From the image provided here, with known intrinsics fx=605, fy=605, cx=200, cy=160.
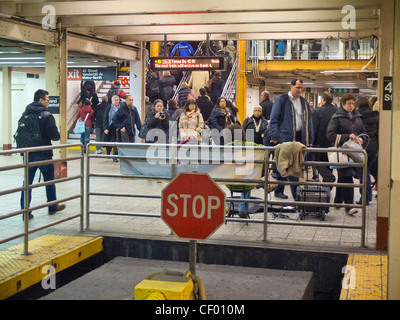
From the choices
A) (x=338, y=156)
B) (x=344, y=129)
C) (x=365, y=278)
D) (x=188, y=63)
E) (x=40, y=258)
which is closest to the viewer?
(x=365, y=278)

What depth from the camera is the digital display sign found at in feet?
45.9

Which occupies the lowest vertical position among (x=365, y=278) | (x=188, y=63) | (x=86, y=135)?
(x=365, y=278)

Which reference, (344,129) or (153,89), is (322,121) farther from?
(153,89)

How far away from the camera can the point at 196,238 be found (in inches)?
199

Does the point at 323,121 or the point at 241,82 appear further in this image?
the point at 241,82

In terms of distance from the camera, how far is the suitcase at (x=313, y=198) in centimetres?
896

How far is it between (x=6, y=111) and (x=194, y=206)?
50.4ft

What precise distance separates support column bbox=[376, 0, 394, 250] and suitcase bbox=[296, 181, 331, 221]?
1.60 meters

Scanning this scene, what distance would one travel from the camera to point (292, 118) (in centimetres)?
980

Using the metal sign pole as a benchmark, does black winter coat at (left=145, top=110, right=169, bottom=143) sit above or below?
above

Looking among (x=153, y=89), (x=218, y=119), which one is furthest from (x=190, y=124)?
(x=153, y=89)

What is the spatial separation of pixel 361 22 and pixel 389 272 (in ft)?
25.6

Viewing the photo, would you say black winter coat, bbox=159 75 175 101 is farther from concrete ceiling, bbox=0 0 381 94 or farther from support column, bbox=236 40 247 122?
concrete ceiling, bbox=0 0 381 94

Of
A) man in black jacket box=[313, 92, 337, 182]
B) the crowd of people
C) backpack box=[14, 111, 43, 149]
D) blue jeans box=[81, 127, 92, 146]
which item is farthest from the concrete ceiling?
blue jeans box=[81, 127, 92, 146]
